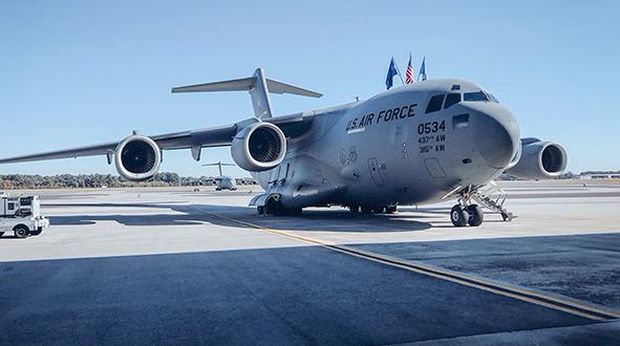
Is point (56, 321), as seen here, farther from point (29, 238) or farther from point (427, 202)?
point (427, 202)

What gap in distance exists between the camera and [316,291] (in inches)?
247

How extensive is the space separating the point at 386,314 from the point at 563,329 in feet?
5.00

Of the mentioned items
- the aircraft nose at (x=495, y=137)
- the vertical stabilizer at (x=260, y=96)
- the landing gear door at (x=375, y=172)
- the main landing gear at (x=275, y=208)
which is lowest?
the main landing gear at (x=275, y=208)

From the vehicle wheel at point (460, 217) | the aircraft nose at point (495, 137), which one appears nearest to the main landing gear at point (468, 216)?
the vehicle wheel at point (460, 217)

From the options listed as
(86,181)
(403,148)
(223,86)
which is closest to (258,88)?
(223,86)

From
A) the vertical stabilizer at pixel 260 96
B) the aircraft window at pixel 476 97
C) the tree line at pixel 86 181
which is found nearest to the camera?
the aircraft window at pixel 476 97

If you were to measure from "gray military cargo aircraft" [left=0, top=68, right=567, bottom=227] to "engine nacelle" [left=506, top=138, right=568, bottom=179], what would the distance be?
4cm

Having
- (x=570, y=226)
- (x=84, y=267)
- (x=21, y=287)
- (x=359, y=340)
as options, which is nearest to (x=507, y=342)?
(x=359, y=340)

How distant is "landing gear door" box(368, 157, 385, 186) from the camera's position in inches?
638

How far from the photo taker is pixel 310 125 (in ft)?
67.5

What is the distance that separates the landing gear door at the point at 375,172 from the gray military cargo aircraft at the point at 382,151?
3 centimetres

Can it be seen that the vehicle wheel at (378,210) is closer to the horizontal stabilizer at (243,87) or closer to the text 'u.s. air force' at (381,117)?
the text 'u.s. air force' at (381,117)

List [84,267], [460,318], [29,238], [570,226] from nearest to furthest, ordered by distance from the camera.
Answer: [460,318] < [84,267] < [29,238] < [570,226]

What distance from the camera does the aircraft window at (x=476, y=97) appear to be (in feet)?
45.3
